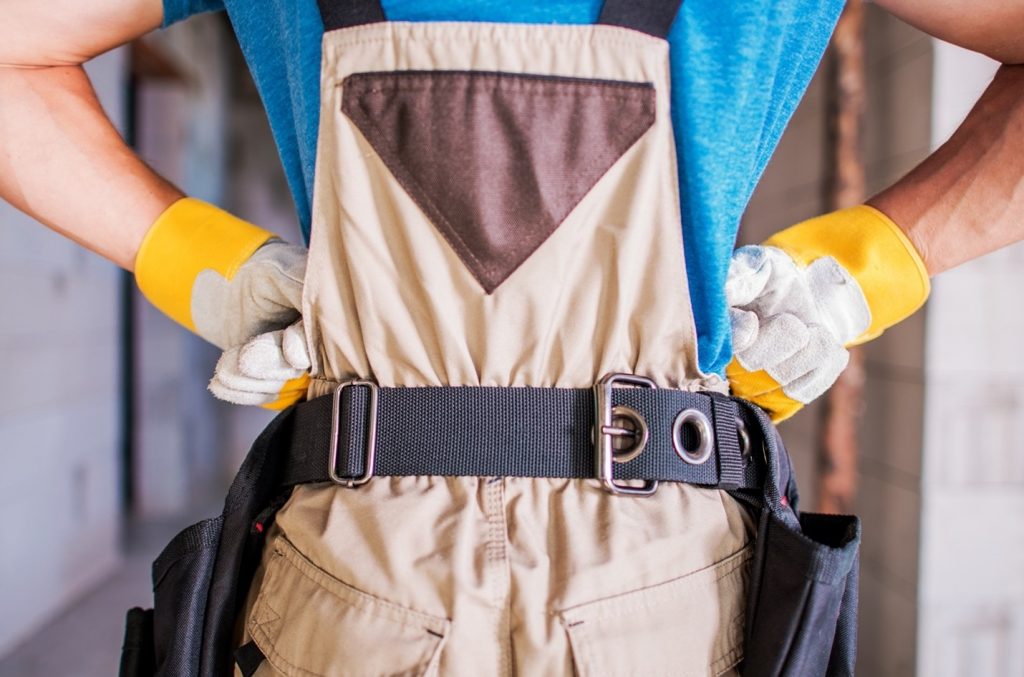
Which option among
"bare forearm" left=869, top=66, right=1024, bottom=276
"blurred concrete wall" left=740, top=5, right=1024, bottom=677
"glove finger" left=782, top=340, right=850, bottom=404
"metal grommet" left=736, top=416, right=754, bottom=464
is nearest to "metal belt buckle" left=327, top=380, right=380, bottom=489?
"metal grommet" left=736, top=416, right=754, bottom=464

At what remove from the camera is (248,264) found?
0.75 m

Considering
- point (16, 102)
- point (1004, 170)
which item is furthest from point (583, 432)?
point (16, 102)

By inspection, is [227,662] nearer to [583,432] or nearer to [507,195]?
[583,432]

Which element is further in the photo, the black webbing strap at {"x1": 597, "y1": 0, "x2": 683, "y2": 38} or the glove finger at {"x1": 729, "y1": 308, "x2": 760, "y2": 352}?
the glove finger at {"x1": 729, "y1": 308, "x2": 760, "y2": 352}

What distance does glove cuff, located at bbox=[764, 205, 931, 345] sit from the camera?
0.77 metres

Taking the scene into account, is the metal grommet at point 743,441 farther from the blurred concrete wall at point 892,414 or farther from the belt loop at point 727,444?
the blurred concrete wall at point 892,414

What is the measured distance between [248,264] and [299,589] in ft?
1.08

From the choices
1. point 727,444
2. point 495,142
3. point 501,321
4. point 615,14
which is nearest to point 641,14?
point 615,14

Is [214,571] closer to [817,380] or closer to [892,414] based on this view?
[817,380]

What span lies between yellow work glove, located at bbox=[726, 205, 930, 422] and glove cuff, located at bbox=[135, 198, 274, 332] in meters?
0.51

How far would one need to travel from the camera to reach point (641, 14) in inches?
22.8

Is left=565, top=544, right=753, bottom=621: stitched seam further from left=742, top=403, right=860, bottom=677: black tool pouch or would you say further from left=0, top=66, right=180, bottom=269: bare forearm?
left=0, top=66, right=180, bottom=269: bare forearm

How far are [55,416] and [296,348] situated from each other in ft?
7.71

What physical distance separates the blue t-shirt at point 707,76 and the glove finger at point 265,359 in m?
0.15
